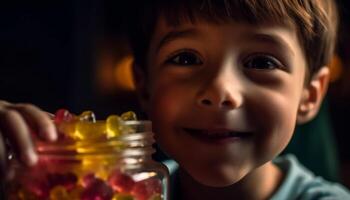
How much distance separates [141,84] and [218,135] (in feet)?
0.69

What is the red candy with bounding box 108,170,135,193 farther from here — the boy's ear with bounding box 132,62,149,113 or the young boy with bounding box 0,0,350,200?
the boy's ear with bounding box 132,62,149,113

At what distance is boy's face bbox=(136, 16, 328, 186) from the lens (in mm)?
685

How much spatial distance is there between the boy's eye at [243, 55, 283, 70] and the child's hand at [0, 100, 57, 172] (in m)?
0.28

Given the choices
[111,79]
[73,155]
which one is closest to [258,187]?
[73,155]

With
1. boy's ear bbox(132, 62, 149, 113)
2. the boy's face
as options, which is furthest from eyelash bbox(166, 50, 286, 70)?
boy's ear bbox(132, 62, 149, 113)

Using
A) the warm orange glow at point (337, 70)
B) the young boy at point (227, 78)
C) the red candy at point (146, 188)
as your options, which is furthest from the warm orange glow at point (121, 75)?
the red candy at point (146, 188)

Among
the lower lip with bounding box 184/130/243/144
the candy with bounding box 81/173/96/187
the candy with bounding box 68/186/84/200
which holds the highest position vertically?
the candy with bounding box 81/173/96/187

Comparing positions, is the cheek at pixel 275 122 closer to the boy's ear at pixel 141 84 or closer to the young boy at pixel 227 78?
the young boy at pixel 227 78

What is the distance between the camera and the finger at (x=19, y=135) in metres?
0.48

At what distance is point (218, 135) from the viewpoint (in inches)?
27.4

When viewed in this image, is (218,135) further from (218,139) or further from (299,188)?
(299,188)

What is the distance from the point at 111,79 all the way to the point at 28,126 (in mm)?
1202

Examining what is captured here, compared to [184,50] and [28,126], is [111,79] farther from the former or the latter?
[28,126]

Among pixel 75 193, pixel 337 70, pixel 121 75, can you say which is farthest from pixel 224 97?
pixel 337 70
